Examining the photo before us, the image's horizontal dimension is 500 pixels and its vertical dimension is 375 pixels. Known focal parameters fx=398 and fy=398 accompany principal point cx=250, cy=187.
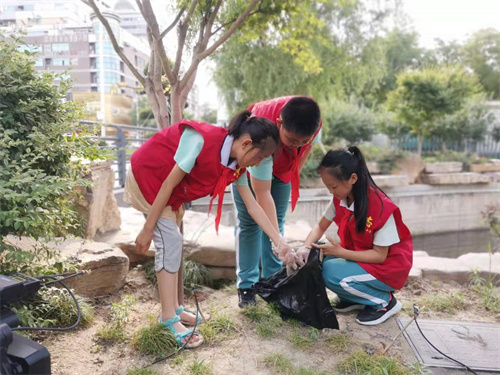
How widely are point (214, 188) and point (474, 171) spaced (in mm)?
12843

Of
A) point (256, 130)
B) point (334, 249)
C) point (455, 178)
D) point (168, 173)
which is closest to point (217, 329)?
point (334, 249)

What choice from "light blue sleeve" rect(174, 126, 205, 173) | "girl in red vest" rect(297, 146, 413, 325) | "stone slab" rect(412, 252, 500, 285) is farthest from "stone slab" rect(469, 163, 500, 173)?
"light blue sleeve" rect(174, 126, 205, 173)

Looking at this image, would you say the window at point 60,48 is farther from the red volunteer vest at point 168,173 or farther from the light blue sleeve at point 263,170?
the light blue sleeve at point 263,170

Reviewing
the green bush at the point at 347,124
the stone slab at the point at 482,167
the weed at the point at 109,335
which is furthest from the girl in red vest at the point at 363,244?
the green bush at the point at 347,124

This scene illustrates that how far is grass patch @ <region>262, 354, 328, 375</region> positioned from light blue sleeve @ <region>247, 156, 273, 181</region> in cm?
96

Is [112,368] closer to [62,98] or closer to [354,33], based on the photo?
[62,98]

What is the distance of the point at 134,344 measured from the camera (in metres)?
2.00

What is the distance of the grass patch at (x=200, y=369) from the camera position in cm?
178

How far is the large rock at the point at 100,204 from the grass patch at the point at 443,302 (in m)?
2.53

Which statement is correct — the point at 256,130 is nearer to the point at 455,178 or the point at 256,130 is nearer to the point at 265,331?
the point at 265,331

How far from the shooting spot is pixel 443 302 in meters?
2.72

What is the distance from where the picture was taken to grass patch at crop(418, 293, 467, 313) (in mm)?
2684

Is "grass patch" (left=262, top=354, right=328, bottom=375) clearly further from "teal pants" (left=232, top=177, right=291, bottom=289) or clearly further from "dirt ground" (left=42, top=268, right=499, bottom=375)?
"teal pants" (left=232, top=177, right=291, bottom=289)

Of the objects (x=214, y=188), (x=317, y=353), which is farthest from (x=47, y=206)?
(x=317, y=353)
